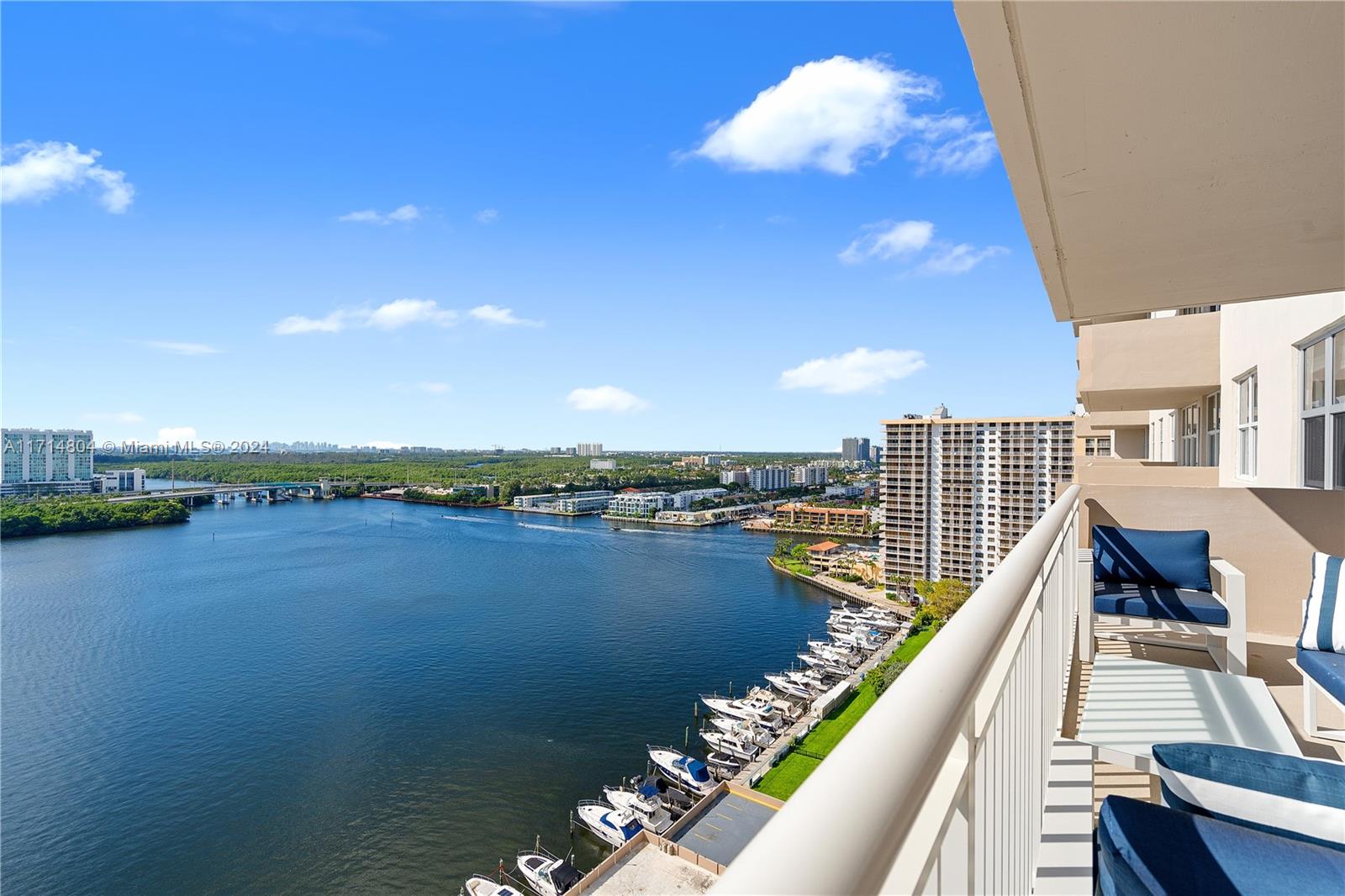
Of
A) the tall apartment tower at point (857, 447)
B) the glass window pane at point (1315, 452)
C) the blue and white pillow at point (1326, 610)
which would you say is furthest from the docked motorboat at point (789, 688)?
the tall apartment tower at point (857, 447)

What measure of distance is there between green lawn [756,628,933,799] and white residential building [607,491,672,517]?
46.2m

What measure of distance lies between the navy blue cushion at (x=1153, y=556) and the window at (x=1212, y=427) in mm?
5027

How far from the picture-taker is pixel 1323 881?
3.82ft

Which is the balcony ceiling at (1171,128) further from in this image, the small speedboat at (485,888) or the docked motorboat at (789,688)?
the docked motorboat at (789,688)

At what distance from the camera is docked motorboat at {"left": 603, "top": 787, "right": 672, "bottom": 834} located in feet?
51.1

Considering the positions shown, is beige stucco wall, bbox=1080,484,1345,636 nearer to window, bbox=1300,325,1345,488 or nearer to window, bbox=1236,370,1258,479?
window, bbox=1300,325,1345,488

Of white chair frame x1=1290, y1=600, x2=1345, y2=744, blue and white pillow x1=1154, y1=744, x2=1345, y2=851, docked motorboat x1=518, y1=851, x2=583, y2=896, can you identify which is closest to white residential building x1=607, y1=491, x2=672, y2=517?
docked motorboat x1=518, y1=851, x2=583, y2=896

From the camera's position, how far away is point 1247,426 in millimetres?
5957

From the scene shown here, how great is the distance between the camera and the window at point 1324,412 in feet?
12.5

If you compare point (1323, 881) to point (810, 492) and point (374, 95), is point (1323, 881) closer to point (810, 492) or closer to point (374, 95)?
point (374, 95)

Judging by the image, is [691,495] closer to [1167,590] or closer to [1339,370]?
[1339,370]

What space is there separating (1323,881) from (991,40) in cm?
160

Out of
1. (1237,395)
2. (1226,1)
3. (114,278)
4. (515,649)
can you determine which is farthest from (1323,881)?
(114,278)

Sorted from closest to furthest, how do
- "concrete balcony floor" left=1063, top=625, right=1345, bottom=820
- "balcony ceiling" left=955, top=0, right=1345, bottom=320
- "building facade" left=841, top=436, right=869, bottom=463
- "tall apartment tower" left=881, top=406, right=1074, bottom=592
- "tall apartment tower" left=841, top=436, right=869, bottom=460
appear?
"balcony ceiling" left=955, top=0, right=1345, bottom=320, "concrete balcony floor" left=1063, top=625, right=1345, bottom=820, "tall apartment tower" left=881, top=406, right=1074, bottom=592, "building facade" left=841, top=436, right=869, bottom=463, "tall apartment tower" left=841, top=436, right=869, bottom=460
